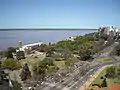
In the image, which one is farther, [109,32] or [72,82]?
[109,32]

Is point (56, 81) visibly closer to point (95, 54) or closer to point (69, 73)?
point (69, 73)

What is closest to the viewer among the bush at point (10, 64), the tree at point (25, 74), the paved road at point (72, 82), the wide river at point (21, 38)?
the paved road at point (72, 82)

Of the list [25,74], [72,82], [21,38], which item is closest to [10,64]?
[25,74]

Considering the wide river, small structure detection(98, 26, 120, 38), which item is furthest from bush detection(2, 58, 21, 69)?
small structure detection(98, 26, 120, 38)

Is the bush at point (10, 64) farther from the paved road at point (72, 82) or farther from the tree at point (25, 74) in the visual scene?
the paved road at point (72, 82)

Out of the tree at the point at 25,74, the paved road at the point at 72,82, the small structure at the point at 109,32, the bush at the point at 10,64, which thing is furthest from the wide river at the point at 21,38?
the small structure at the point at 109,32

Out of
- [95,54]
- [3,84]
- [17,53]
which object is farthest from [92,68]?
[3,84]

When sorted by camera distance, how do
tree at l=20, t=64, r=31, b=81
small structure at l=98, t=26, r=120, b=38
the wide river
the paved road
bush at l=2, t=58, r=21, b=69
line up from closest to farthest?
the paved road → tree at l=20, t=64, r=31, b=81 → bush at l=2, t=58, r=21, b=69 → the wide river → small structure at l=98, t=26, r=120, b=38

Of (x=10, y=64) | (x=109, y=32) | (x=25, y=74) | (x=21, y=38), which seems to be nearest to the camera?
(x=25, y=74)

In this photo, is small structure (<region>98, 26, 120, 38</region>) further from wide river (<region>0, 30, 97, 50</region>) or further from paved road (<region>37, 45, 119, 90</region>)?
paved road (<region>37, 45, 119, 90</region>)

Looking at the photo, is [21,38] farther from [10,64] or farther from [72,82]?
[72,82]

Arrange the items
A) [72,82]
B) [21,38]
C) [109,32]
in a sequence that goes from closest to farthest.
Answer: [72,82] → [109,32] → [21,38]
